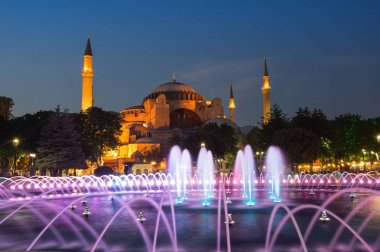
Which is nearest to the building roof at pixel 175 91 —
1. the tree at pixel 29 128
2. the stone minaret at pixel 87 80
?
the stone minaret at pixel 87 80

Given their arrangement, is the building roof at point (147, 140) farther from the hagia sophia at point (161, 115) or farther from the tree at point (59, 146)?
the tree at point (59, 146)

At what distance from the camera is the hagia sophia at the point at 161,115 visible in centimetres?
7531

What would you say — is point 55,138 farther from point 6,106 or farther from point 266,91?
point 266,91

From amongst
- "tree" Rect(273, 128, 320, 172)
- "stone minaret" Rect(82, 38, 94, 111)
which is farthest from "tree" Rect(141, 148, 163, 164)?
"tree" Rect(273, 128, 320, 172)

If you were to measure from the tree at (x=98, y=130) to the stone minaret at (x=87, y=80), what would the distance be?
16569mm

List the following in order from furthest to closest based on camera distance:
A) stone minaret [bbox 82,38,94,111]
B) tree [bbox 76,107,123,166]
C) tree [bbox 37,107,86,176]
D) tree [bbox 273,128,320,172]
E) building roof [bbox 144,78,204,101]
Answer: building roof [bbox 144,78,204,101] → stone minaret [bbox 82,38,94,111] → tree [bbox 76,107,123,166] → tree [bbox 273,128,320,172] → tree [bbox 37,107,86,176]

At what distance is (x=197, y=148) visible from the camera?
5716 centimetres

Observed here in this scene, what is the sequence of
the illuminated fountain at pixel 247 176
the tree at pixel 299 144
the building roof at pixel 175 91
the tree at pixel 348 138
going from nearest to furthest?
the illuminated fountain at pixel 247 176
the tree at pixel 299 144
the tree at pixel 348 138
the building roof at pixel 175 91

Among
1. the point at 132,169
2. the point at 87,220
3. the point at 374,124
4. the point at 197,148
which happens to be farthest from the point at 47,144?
the point at 374,124

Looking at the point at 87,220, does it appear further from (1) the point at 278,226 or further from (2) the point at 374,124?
(2) the point at 374,124

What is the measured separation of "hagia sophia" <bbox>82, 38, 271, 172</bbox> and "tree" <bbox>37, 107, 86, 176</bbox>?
3141 cm

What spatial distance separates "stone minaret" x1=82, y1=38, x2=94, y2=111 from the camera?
234ft

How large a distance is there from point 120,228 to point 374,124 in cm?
5113

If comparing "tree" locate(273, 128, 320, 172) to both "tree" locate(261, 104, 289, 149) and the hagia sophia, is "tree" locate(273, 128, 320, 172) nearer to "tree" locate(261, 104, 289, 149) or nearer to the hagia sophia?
"tree" locate(261, 104, 289, 149)
